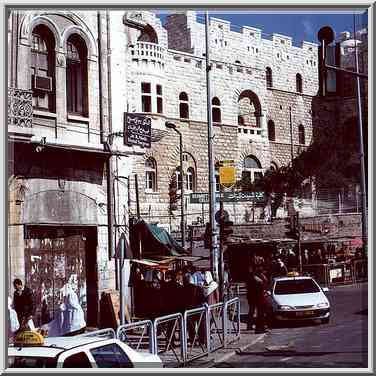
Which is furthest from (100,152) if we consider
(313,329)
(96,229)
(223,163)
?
(313,329)

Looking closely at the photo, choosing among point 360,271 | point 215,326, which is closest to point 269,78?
point 360,271

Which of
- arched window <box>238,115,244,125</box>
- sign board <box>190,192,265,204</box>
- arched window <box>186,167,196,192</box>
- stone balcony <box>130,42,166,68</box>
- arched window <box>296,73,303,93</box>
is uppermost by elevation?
stone balcony <box>130,42,166,68</box>

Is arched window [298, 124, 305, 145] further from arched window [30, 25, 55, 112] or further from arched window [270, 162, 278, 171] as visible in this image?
arched window [30, 25, 55, 112]

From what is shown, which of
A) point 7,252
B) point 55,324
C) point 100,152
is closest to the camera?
point 7,252

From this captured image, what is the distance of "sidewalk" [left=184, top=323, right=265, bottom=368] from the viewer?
35.8ft

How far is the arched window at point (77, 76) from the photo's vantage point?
1279 centimetres

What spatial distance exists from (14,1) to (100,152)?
3.24 m

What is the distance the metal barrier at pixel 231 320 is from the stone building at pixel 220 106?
5.36 ft

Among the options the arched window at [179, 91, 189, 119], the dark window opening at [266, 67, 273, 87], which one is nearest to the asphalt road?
the dark window opening at [266, 67, 273, 87]

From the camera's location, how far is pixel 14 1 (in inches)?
418

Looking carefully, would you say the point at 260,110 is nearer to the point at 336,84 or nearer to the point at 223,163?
the point at 223,163

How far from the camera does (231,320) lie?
1348 cm

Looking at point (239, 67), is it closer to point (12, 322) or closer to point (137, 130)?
point (137, 130)

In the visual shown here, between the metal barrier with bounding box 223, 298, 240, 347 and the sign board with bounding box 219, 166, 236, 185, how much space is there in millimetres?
1988
